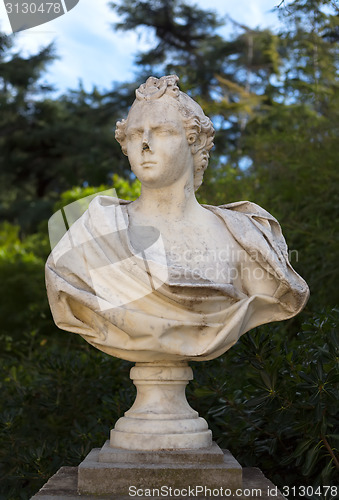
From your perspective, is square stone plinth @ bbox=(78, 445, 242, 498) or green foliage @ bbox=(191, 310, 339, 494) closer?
square stone plinth @ bbox=(78, 445, 242, 498)

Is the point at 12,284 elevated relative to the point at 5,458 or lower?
lower

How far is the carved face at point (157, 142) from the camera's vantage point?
2.81 metres

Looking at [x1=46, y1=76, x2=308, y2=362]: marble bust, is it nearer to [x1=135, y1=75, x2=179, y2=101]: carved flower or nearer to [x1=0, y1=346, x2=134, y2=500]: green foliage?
[x1=135, y1=75, x2=179, y2=101]: carved flower

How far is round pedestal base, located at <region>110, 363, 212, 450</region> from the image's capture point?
271 centimetres

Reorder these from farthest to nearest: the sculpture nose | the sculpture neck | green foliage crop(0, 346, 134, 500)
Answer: green foliage crop(0, 346, 134, 500)
the sculpture neck
the sculpture nose

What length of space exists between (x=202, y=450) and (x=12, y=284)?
22.0 feet

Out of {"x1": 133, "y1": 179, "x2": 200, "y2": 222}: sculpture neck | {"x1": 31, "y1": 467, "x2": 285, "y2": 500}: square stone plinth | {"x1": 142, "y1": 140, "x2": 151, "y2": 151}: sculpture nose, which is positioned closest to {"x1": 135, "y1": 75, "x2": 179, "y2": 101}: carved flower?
{"x1": 142, "y1": 140, "x2": 151, "y2": 151}: sculpture nose

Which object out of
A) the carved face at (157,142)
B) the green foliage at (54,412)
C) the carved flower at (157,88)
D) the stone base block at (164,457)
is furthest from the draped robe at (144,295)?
the green foliage at (54,412)

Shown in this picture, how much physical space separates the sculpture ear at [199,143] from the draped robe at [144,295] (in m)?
0.42

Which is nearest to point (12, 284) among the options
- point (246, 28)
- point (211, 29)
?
point (246, 28)

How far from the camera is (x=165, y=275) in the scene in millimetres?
2625

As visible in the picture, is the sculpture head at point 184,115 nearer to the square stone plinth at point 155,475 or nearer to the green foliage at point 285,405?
the green foliage at point 285,405

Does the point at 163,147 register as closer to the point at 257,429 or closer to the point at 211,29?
the point at 257,429

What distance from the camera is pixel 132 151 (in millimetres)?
2865
